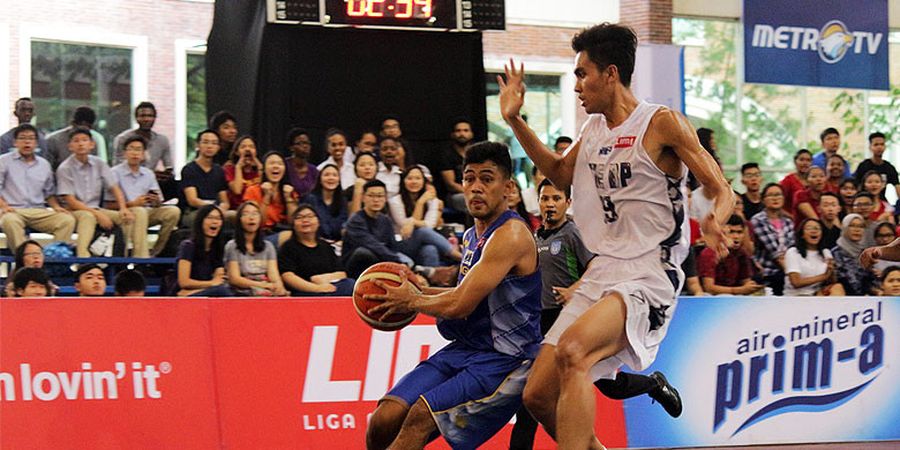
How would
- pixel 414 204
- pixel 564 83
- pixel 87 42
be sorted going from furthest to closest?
pixel 564 83
pixel 87 42
pixel 414 204

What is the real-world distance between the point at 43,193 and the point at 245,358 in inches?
141

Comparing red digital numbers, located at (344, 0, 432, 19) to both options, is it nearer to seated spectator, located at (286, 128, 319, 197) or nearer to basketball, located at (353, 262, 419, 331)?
seated spectator, located at (286, 128, 319, 197)

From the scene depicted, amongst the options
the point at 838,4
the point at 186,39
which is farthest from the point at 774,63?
the point at 186,39

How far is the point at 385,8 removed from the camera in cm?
1359

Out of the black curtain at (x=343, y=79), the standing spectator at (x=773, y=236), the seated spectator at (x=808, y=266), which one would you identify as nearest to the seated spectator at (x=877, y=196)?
the standing spectator at (x=773, y=236)

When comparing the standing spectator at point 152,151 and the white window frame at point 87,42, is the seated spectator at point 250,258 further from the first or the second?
the white window frame at point 87,42

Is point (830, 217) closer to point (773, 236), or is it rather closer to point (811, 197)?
point (811, 197)

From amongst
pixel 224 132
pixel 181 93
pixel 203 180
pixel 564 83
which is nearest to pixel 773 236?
pixel 224 132

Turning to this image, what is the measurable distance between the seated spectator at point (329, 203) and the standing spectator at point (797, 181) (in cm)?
563

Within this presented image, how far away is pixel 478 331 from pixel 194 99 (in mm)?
14017

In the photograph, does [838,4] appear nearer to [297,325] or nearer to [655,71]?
[655,71]

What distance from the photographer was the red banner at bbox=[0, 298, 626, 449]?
27.1 ft

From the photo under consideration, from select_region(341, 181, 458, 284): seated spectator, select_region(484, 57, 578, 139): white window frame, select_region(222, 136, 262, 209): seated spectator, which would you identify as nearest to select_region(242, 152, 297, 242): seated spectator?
select_region(222, 136, 262, 209): seated spectator

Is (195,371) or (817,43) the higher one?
(817,43)
